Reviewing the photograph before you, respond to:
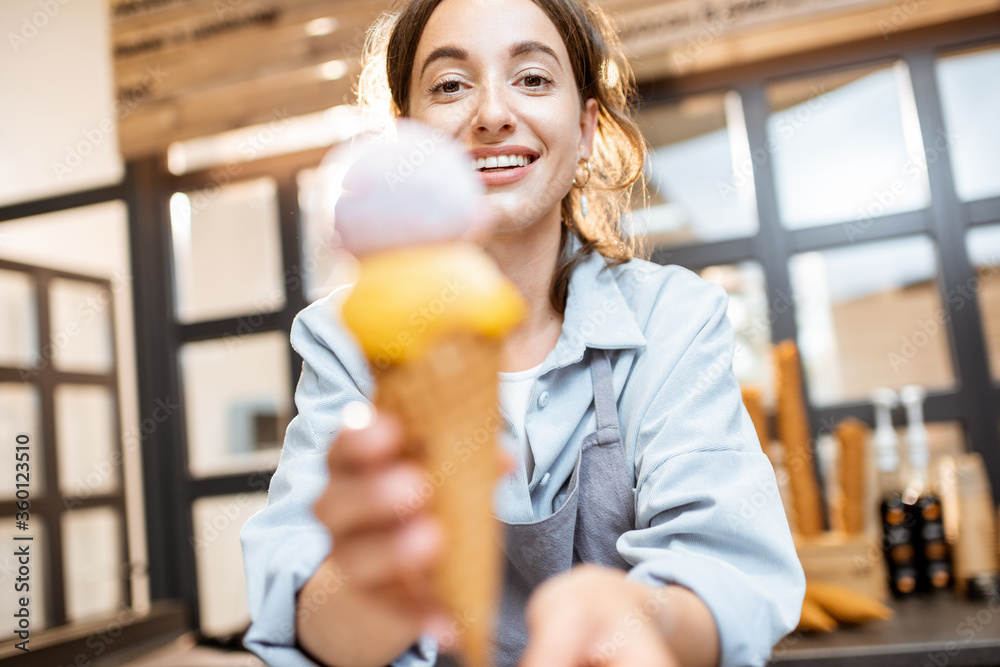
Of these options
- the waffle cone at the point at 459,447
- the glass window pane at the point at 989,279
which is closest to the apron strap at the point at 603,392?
the waffle cone at the point at 459,447

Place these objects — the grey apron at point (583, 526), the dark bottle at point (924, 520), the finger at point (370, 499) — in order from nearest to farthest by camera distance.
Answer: the finger at point (370, 499) → the grey apron at point (583, 526) → the dark bottle at point (924, 520)

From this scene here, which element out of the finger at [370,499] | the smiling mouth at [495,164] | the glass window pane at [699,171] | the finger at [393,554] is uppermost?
the glass window pane at [699,171]

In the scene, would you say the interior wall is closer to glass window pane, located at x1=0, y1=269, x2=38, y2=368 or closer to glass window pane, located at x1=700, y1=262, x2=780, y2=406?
glass window pane, located at x1=0, y1=269, x2=38, y2=368

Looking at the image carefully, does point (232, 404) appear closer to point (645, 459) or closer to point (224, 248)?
point (224, 248)

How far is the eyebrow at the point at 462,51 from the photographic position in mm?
580

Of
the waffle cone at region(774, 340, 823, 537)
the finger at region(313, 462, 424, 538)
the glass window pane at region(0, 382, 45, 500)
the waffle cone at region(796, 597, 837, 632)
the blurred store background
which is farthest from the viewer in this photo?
the glass window pane at region(0, 382, 45, 500)

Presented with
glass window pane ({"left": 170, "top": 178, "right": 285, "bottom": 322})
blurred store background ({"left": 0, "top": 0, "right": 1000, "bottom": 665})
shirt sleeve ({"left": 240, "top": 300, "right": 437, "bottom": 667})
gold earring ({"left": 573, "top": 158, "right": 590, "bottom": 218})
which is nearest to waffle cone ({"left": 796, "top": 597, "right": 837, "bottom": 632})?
blurred store background ({"left": 0, "top": 0, "right": 1000, "bottom": 665})

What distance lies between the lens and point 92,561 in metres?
2.52

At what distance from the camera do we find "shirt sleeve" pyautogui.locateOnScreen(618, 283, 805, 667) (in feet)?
1.63

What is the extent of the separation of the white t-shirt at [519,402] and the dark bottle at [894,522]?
131 cm

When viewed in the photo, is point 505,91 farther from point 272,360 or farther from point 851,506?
point 272,360

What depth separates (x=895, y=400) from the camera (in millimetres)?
1972

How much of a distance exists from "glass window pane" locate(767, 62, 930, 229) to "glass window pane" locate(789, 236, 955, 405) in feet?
0.42

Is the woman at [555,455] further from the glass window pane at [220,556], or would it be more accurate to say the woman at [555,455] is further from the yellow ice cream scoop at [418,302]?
the glass window pane at [220,556]
